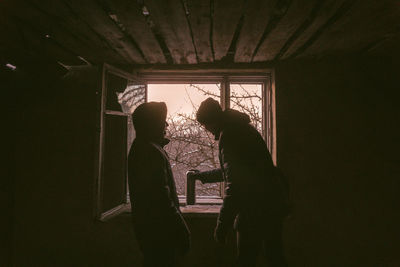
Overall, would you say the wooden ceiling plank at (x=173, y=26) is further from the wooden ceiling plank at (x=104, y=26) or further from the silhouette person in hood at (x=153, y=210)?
the silhouette person in hood at (x=153, y=210)

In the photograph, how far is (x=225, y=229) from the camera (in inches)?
67.2

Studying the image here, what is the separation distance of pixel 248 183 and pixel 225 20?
47.1 inches

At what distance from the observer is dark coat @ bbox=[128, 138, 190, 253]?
4.96 feet

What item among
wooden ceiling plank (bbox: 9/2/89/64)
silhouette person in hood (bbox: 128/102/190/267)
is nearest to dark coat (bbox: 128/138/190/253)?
silhouette person in hood (bbox: 128/102/190/267)

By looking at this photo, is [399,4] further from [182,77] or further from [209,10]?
[182,77]

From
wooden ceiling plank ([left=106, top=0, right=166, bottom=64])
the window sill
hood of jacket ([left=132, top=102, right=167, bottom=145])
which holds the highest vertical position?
wooden ceiling plank ([left=106, top=0, right=166, bottom=64])

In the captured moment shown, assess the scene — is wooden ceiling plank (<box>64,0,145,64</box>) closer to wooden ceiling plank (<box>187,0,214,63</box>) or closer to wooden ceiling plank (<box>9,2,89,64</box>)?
wooden ceiling plank (<box>9,2,89,64</box>)

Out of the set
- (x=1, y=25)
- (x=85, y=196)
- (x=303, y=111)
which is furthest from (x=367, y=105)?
(x=1, y=25)

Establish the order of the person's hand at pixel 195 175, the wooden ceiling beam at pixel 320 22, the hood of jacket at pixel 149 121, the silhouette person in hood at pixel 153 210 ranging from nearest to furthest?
the silhouette person in hood at pixel 153 210 → the wooden ceiling beam at pixel 320 22 → the hood of jacket at pixel 149 121 → the person's hand at pixel 195 175

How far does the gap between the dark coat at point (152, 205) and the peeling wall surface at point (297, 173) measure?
42.6 inches

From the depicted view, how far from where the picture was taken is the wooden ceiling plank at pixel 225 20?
5.31ft

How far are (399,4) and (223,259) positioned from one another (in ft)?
8.41

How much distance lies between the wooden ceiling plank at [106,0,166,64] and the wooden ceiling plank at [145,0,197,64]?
0.09 metres

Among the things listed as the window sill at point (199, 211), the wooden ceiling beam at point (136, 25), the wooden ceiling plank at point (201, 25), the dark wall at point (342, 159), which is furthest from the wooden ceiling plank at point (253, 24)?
the window sill at point (199, 211)
